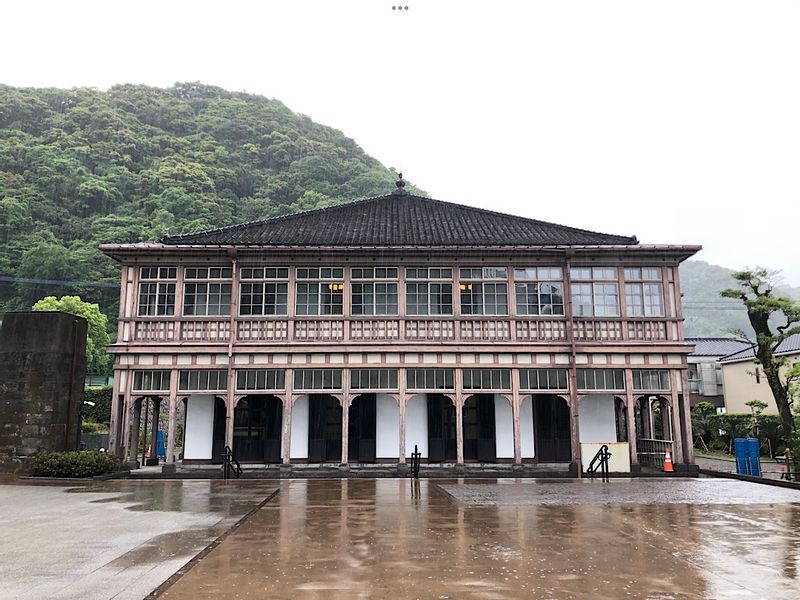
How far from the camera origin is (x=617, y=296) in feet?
68.3

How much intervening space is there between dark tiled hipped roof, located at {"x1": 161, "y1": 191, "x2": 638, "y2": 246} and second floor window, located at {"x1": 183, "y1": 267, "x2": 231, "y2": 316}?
3.59 feet

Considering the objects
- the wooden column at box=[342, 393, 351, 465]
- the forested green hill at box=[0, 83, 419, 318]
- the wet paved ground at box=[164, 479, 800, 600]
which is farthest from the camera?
the forested green hill at box=[0, 83, 419, 318]

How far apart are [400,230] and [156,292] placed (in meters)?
8.72

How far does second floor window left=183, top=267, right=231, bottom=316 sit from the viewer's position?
2073cm

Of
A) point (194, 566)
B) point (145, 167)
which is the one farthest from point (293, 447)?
point (145, 167)

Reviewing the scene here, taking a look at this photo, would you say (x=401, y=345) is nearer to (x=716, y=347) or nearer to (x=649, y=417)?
(x=649, y=417)

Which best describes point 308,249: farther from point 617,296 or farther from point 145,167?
point 145,167

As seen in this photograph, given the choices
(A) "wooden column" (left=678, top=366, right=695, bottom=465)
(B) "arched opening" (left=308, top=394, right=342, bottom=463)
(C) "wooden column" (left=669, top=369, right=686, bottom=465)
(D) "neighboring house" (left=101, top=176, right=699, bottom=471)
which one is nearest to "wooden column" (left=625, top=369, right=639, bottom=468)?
(D) "neighboring house" (left=101, top=176, right=699, bottom=471)

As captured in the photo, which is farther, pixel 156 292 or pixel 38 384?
pixel 156 292

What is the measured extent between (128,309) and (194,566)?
14.7m

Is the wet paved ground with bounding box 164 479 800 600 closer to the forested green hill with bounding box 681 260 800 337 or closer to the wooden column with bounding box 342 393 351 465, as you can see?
the wooden column with bounding box 342 393 351 465

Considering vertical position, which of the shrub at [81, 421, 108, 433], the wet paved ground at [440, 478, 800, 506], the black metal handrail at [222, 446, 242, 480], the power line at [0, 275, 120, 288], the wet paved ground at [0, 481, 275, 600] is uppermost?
the power line at [0, 275, 120, 288]

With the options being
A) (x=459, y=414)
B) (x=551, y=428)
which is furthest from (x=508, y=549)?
(x=551, y=428)

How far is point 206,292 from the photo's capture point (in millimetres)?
20828
